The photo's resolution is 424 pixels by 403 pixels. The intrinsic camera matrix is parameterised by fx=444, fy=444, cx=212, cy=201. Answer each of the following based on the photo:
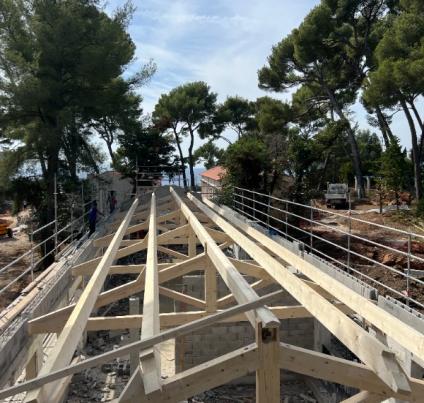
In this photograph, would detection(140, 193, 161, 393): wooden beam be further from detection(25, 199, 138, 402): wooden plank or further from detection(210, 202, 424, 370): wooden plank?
detection(210, 202, 424, 370): wooden plank

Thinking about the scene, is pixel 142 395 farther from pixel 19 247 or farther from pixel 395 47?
pixel 19 247

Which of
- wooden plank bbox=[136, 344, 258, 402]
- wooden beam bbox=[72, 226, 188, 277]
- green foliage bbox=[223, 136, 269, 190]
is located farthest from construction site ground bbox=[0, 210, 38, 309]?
wooden plank bbox=[136, 344, 258, 402]

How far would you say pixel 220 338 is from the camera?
8.92m

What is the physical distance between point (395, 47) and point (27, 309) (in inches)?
794

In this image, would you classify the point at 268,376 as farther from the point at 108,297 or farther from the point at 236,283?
the point at 108,297

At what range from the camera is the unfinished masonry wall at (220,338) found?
8812 mm

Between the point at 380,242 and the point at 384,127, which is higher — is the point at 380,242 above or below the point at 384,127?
below

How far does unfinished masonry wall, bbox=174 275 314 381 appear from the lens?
881cm

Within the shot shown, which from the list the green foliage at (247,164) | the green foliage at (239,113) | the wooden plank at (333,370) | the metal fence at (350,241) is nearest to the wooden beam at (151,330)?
the wooden plank at (333,370)

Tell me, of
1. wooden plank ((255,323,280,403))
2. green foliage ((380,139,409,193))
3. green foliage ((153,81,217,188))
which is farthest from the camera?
green foliage ((153,81,217,188))

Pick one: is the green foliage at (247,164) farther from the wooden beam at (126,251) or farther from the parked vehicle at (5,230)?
the parked vehicle at (5,230)

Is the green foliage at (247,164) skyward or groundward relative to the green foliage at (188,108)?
groundward

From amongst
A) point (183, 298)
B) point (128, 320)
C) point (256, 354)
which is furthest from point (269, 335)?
point (183, 298)

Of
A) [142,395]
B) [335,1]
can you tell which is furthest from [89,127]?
[142,395]
